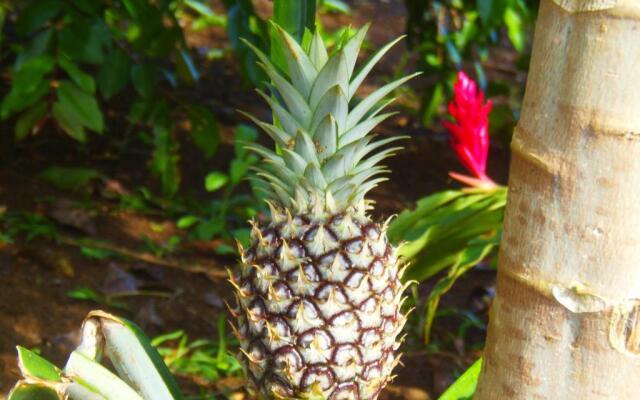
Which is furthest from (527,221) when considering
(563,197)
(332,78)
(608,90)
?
(332,78)

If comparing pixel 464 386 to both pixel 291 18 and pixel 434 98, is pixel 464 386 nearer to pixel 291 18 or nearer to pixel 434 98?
pixel 291 18

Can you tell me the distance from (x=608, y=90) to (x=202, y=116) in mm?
2160

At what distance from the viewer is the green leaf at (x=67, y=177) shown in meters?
3.50

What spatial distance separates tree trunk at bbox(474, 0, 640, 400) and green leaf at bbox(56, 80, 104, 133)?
6.15 ft

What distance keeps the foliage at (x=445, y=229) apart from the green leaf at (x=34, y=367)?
107 centimetres

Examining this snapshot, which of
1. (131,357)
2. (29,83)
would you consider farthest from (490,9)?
(131,357)

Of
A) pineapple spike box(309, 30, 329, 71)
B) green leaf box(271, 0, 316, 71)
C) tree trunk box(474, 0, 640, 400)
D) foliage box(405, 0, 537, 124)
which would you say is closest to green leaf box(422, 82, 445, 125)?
foliage box(405, 0, 537, 124)

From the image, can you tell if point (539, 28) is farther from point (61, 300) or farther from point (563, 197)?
point (61, 300)

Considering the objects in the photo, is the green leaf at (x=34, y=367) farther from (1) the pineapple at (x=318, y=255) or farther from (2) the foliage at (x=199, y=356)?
(2) the foliage at (x=199, y=356)

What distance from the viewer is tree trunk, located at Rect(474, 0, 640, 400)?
1103mm

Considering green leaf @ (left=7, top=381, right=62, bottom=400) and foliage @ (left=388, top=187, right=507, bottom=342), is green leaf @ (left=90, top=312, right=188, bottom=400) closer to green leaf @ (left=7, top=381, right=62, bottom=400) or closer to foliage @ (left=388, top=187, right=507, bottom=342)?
green leaf @ (left=7, top=381, right=62, bottom=400)

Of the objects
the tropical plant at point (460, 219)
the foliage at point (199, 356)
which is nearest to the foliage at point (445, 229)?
the tropical plant at point (460, 219)

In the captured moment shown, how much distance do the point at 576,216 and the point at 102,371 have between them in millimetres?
718

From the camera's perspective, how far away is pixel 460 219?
239 centimetres
